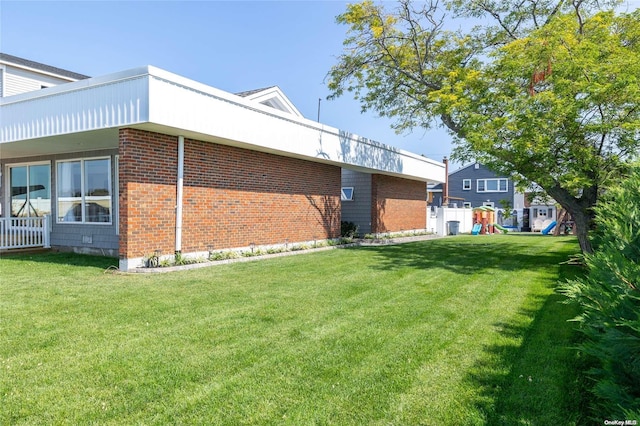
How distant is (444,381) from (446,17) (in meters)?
13.0

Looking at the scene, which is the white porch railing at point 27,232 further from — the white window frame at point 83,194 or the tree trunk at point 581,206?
the tree trunk at point 581,206

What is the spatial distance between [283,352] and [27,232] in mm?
11327

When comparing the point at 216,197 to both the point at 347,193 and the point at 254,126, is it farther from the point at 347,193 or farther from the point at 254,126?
the point at 347,193

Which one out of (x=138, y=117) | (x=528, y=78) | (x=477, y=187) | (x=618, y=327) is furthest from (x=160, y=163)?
(x=477, y=187)

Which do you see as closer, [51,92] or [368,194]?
[51,92]

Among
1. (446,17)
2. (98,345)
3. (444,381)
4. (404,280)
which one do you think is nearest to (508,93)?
(446,17)

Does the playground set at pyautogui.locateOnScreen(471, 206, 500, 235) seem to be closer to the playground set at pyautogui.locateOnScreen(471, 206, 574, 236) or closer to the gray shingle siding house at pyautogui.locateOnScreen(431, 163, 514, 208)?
the playground set at pyautogui.locateOnScreen(471, 206, 574, 236)

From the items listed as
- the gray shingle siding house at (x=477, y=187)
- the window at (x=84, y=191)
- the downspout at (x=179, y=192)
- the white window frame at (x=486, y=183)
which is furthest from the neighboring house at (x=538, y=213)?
the window at (x=84, y=191)

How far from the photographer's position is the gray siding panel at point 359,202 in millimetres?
17656

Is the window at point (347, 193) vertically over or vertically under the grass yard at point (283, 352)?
over

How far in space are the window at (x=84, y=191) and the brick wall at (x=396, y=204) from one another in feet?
35.2

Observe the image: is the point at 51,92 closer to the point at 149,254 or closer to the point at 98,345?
the point at 149,254

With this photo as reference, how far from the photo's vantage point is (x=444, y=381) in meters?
3.28

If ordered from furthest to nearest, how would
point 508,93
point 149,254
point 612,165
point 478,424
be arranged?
point 508,93
point 612,165
point 149,254
point 478,424
